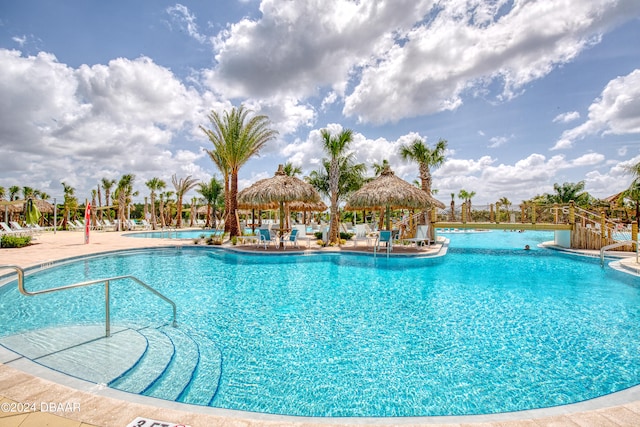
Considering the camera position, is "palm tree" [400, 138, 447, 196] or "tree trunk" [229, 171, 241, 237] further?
"palm tree" [400, 138, 447, 196]

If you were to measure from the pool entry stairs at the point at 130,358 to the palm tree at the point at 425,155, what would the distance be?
54.7ft

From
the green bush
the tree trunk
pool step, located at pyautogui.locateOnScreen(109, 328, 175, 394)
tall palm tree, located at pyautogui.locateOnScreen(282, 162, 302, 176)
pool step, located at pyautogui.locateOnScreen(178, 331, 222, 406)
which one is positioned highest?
tall palm tree, located at pyautogui.locateOnScreen(282, 162, 302, 176)

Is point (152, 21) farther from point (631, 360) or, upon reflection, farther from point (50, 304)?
point (631, 360)

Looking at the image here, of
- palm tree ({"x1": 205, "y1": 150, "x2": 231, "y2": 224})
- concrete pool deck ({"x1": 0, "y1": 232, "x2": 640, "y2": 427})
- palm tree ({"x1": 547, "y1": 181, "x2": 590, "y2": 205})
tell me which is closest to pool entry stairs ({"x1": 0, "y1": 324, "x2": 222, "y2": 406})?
concrete pool deck ({"x1": 0, "y1": 232, "x2": 640, "y2": 427})

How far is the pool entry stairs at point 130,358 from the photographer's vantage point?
298 centimetres

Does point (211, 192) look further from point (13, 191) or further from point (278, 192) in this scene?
point (13, 191)

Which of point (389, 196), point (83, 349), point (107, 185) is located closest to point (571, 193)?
point (389, 196)

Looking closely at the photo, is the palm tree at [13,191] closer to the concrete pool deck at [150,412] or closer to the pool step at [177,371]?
the pool step at [177,371]

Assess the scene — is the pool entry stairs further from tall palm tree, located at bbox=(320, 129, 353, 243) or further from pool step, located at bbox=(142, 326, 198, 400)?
tall palm tree, located at bbox=(320, 129, 353, 243)

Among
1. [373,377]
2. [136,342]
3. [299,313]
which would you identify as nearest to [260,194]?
[299,313]

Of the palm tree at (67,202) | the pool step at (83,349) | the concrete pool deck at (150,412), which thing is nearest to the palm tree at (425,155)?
the concrete pool deck at (150,412)

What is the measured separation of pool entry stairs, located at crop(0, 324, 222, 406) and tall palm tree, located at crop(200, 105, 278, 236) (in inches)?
529

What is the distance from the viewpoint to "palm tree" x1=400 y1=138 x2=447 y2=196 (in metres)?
18.0

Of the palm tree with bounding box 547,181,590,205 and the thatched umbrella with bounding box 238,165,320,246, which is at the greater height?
the palm tree with bounding box 547,181,590,205
